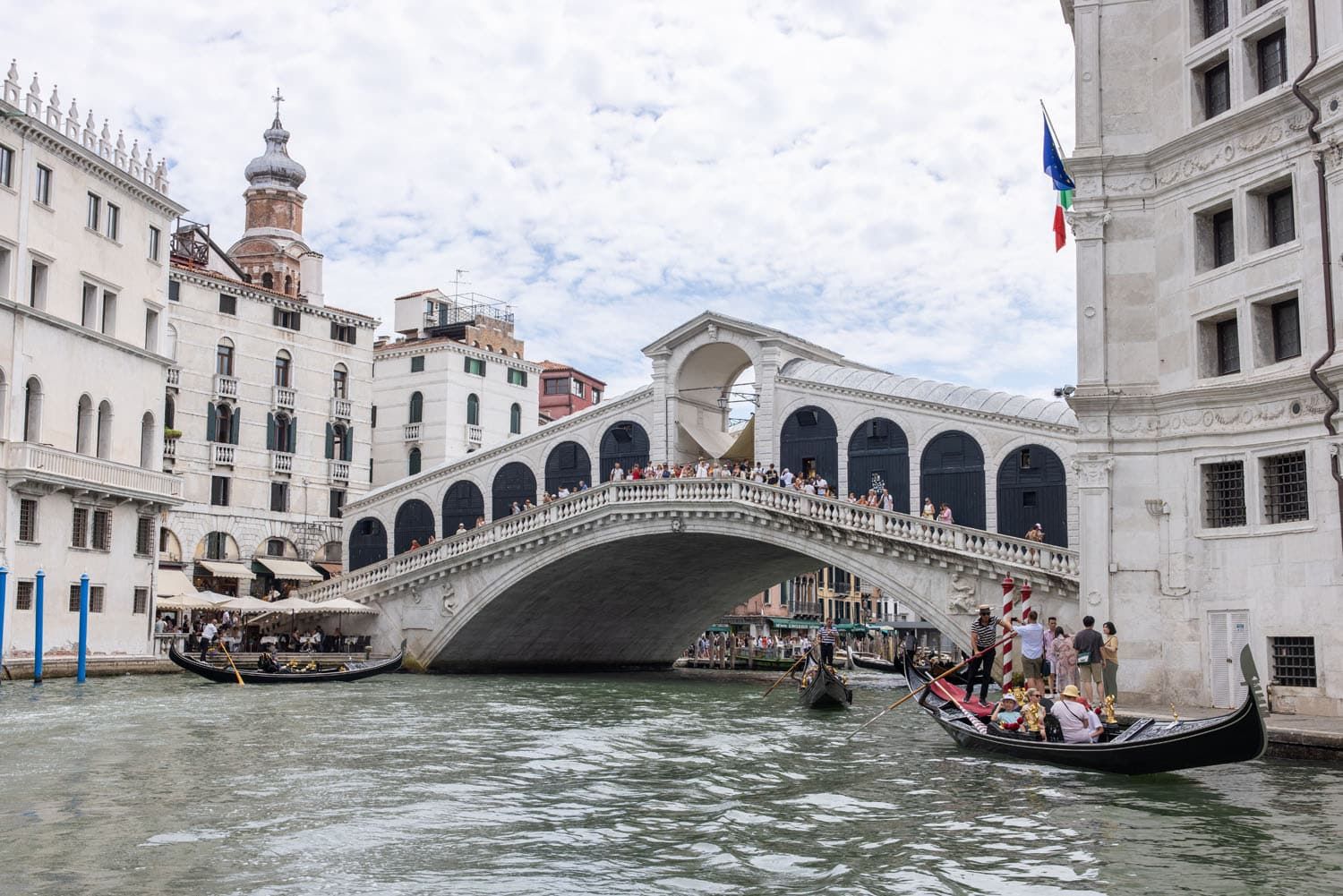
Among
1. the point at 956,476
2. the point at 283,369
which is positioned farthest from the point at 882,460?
the point at 283,369

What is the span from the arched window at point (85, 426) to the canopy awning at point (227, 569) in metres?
8.09

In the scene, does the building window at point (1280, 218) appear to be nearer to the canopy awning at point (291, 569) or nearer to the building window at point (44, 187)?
the building window at point (44, 187)

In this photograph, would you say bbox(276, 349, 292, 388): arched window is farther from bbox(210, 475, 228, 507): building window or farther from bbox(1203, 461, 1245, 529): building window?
bbox(1203, 461, 1245, 529): building window

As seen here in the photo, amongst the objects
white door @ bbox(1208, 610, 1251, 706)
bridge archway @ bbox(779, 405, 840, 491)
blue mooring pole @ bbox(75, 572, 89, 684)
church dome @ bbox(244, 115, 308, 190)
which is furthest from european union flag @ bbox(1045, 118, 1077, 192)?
church dome @ bbox(244, 115, 308, 190)

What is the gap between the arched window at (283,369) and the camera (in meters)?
38.1

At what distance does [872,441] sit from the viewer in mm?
29953

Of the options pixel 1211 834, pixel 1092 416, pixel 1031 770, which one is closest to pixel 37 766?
pixel 1031 770

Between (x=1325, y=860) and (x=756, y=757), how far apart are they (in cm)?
712

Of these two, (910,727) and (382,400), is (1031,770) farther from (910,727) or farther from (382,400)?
(382,400)

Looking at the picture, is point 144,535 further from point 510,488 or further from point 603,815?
point 603,815

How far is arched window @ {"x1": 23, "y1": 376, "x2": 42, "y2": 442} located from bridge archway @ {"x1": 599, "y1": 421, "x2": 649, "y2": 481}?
42.8 ft

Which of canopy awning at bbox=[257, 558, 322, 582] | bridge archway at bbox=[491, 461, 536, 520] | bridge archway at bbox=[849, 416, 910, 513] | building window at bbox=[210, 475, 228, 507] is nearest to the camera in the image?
bridge archway at bbox=[849, 416, 910, 513]

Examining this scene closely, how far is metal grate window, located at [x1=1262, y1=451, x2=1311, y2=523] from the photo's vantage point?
15797 millimetres

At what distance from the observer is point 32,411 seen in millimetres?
26219
